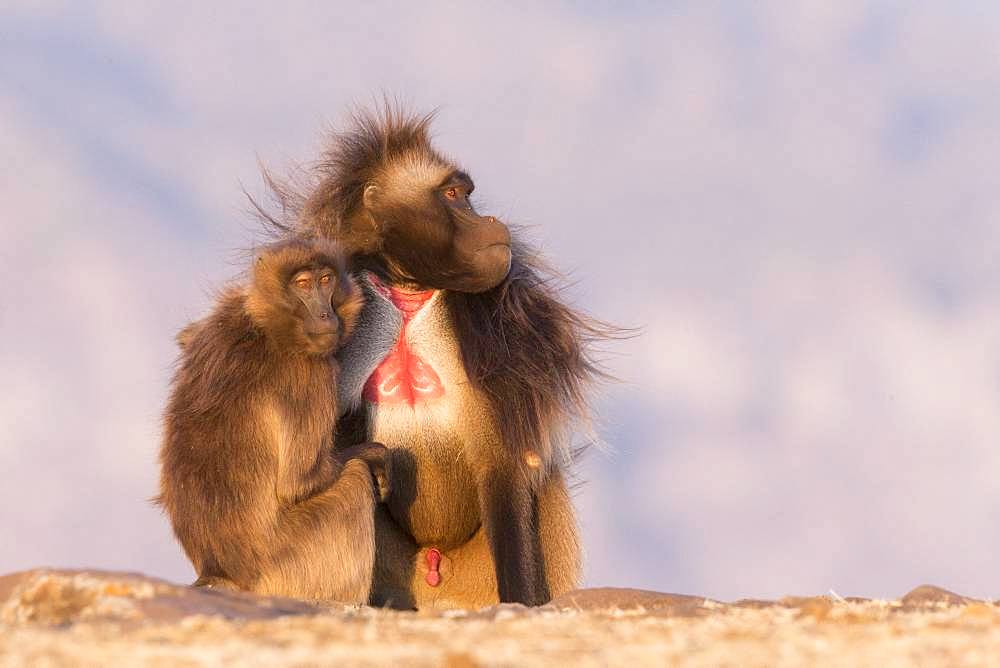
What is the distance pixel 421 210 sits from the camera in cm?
604

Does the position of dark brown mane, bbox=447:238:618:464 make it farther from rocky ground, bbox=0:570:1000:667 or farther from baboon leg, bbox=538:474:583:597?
rocky ground, bbox=0:570:1000:667

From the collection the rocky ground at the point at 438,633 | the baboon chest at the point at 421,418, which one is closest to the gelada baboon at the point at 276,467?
the baboon chest at the point at 421,418

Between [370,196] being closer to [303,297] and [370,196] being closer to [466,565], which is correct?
[303,297]

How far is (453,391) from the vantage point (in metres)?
6.01

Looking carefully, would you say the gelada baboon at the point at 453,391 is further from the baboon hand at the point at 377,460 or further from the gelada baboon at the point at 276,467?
the gelada baboon at the point at 276,467

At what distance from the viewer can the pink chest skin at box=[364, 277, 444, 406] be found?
596cm

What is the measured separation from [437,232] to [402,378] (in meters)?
0.58

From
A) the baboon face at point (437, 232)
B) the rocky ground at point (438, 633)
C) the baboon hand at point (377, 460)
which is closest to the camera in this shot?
the rocky ground at point (438, 633)

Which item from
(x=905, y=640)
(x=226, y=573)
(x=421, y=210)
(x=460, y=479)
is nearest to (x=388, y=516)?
(x=460, y=479)

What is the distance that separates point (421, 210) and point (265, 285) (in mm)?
839

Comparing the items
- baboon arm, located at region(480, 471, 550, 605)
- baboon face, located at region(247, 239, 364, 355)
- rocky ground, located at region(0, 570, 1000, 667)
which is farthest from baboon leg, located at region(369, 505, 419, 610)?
rocky ground, located at region(0, 570, 1000, 667)

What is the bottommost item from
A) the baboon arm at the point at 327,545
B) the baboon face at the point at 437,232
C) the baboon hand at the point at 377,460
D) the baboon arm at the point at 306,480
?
the baboon arm at the point at 327,545

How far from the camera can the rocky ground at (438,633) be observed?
2.88m

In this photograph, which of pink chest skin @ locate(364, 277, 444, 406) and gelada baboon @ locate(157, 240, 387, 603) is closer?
gelada baboon @ locate(157, 240, 387, 603)
